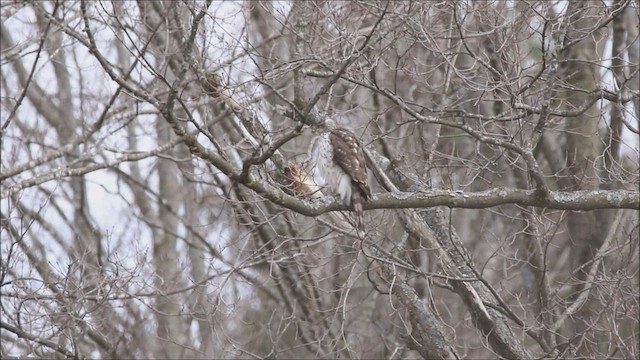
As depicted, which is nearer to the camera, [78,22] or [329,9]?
[329,9]

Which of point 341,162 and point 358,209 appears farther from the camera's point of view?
point 341,162

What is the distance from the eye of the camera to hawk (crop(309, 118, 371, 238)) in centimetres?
683

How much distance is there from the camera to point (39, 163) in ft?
32.0

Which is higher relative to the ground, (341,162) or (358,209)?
(341,162)

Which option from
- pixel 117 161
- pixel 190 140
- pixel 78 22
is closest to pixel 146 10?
pixel 78 22

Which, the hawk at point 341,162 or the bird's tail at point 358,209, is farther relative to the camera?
the hawk at point 341,162

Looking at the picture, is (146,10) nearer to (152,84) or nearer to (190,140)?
(152,84)

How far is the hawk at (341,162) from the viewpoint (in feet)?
22.4

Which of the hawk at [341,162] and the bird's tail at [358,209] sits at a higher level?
the hawk at [341,162]

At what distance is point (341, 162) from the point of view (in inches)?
285

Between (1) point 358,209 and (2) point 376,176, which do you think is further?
(2) point 376,176

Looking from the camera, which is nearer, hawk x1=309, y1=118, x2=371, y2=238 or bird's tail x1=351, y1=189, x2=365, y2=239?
bird's tail x1=351, y1=189, x2=365, y2=239

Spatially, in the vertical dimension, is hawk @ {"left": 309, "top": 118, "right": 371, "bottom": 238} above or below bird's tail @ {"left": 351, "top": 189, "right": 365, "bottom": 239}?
above

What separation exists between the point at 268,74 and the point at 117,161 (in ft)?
10.6
